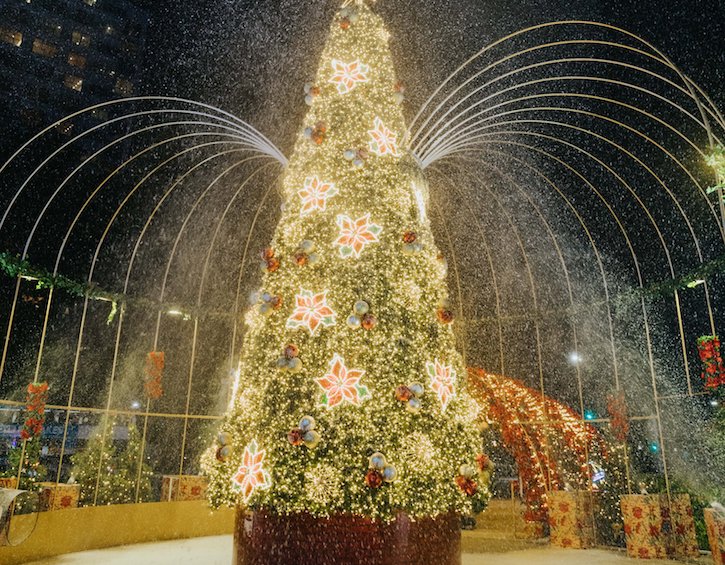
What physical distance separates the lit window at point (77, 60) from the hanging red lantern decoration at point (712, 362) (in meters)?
57.6

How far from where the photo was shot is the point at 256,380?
5.89 m

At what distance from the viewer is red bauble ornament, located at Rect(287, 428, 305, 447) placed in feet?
16.9

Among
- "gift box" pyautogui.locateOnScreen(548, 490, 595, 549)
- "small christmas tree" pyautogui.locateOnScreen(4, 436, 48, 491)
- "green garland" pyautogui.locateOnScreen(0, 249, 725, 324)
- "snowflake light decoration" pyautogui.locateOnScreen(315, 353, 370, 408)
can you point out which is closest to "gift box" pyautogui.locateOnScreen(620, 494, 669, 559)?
"gift box" pyautogui.locateOnScreen(548, 490, 595, 549)

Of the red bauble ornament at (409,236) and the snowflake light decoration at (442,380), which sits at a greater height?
the red bauble ornament at (409,236)

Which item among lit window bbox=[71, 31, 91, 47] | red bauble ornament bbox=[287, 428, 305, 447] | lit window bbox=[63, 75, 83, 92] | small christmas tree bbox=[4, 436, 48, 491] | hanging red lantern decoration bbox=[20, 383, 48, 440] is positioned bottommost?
small christmas tree bbox=[4, 436, 48, 491]

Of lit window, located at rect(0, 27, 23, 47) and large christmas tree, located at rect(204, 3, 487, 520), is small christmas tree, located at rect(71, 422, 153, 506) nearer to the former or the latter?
large christmas tree, located at rect(204, 3, 487, 520)

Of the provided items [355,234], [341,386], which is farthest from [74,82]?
[341,386]

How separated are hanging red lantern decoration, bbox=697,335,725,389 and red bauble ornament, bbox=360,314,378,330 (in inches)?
230

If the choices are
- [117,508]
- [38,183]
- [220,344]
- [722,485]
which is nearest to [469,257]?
[722,485]

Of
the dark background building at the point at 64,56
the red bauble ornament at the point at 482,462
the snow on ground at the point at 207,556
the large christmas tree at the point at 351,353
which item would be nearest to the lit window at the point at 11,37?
the dark background building at the point at 64,56

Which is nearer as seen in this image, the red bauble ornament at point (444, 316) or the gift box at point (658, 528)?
the red bauble ornament at point (444, 316)

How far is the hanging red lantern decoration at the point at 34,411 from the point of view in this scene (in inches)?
360

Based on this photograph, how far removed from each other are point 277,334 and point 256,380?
Result: 51 cm

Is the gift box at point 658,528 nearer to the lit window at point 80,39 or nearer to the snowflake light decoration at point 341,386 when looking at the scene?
the snowflake light decoration at point 341,386
